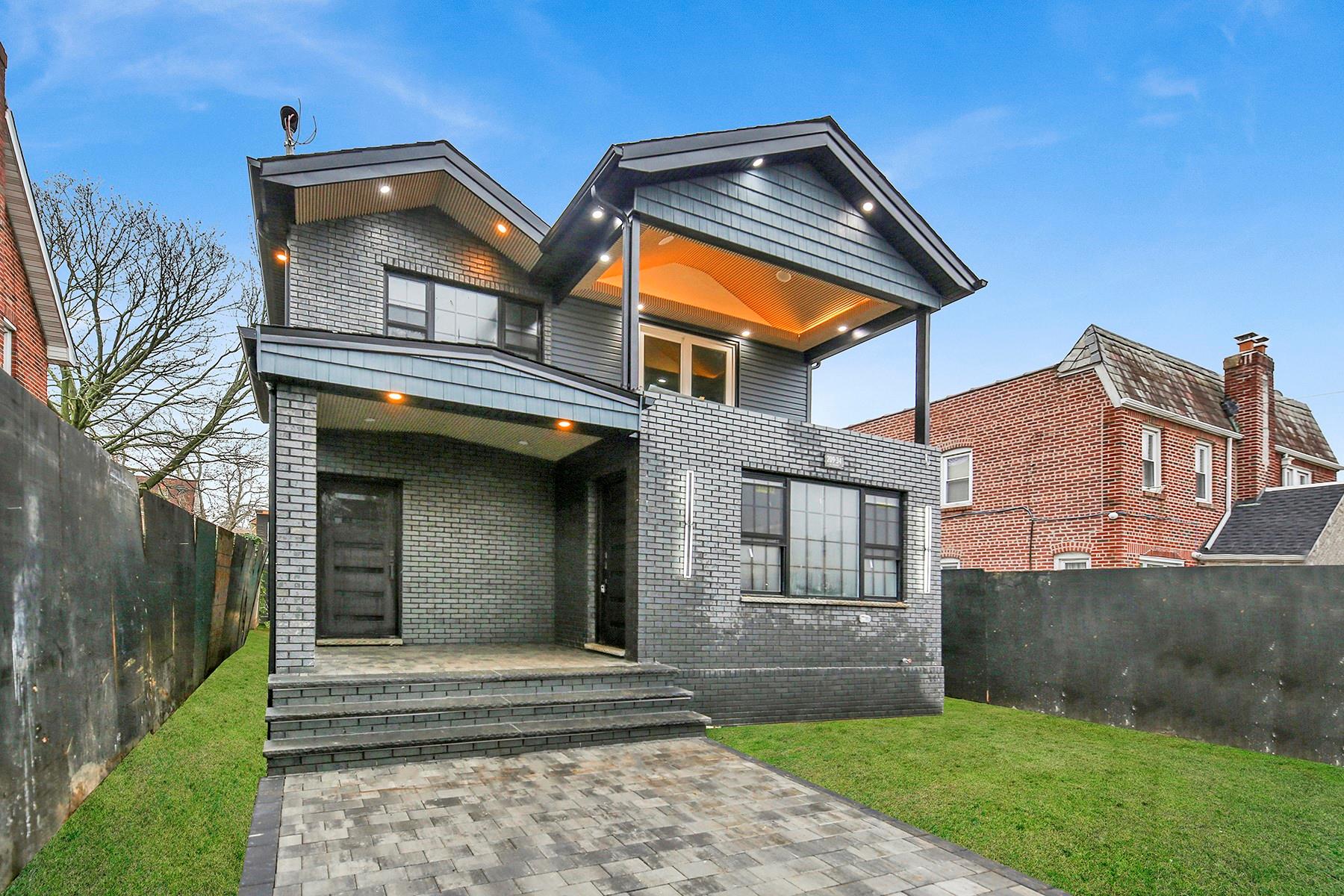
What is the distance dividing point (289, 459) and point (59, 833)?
2.81 m

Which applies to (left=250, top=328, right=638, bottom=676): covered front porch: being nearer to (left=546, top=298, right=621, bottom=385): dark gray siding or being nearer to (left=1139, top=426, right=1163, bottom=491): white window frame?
(left=546, top=298, right=621, bottom=385): dark gray siding

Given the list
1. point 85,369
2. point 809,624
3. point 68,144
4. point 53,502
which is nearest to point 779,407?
point 809,624

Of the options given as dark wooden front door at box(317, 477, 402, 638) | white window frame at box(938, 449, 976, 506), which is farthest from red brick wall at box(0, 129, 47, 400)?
white window frame at box(938, 449, 976, 506)

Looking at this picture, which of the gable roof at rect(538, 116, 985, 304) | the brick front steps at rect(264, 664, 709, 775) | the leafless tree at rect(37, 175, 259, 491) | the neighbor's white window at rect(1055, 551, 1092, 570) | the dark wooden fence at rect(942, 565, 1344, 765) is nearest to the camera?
the brick front steps at rect(264, 664, 709, 775)

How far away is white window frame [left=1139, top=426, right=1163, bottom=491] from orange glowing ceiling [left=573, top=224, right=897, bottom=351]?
6.82 meters

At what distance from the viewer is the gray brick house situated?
6371mm

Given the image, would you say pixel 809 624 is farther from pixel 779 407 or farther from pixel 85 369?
pixel 85 369

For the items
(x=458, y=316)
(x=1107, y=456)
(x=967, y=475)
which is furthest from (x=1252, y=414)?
(x=458, y=316)

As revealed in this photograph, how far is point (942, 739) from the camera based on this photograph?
709cm

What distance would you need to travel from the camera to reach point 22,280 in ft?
36.1

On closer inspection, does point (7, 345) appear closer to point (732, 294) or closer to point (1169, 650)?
point (732, 294)

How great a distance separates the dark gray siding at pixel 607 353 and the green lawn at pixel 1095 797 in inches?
187

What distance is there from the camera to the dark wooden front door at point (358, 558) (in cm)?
813

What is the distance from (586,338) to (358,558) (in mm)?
3874
